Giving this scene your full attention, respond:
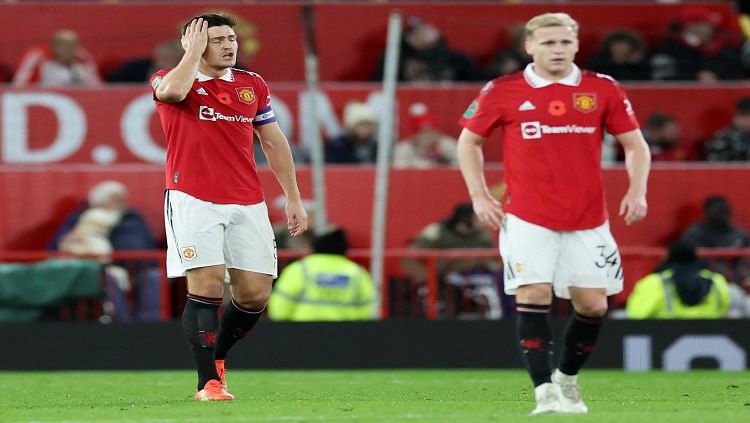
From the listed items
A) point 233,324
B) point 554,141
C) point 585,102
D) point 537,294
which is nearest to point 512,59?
point 233,324

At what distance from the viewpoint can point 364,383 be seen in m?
11.5

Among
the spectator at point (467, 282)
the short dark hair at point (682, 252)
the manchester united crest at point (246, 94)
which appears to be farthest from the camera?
the spectator at point (467, 282)

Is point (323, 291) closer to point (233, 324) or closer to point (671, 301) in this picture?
point (671, 301)

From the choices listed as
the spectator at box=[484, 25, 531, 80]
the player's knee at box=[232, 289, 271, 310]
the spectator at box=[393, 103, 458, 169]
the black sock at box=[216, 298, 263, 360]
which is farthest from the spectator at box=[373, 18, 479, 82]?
the player's knee at box=[232, 289, 271, 310]

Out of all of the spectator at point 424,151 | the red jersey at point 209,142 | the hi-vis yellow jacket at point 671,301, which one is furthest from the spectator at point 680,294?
the red jersey at point 209,142

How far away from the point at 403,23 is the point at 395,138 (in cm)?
182

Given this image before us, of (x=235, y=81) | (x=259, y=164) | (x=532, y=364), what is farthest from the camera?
(x=259, y=164)

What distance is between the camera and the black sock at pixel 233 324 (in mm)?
9094

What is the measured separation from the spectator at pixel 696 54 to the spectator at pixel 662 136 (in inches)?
49.6

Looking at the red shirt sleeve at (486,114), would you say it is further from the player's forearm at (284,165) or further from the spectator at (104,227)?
the spectator at (104,227)

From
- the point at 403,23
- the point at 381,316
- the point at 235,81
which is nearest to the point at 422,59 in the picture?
the point at 403,23

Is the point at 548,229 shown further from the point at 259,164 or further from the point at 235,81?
the point at 259,164

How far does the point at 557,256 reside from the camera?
8.05 metres

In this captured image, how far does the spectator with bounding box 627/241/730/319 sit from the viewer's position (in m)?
14.1
